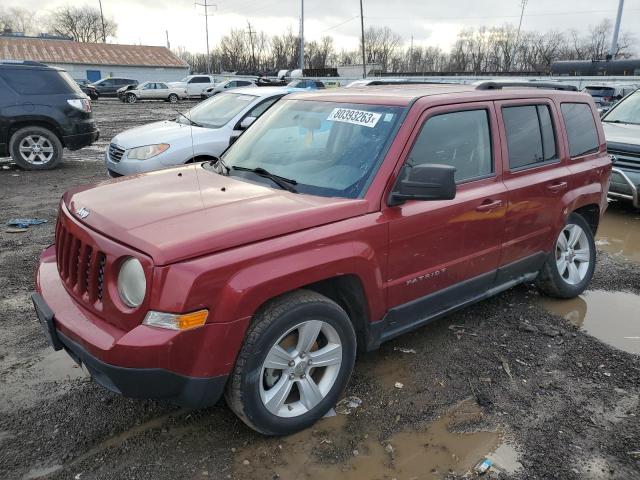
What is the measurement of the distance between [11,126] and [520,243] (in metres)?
9.49

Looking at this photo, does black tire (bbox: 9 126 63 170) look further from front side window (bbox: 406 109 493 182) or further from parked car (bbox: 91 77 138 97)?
parked car (bbox: 91 77 138 97)

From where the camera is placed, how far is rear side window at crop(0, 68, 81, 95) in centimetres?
957

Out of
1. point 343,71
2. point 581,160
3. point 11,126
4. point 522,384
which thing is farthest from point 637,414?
point 343,71

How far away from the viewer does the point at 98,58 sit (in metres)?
53.5

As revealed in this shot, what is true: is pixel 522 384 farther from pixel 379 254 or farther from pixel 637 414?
pixel 379 254

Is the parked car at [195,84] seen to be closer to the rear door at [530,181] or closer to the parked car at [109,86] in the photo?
the parked car at [109,86]

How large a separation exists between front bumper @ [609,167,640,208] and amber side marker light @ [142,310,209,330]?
6.86m

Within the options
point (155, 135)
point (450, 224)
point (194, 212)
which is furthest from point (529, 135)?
point (155, 135)

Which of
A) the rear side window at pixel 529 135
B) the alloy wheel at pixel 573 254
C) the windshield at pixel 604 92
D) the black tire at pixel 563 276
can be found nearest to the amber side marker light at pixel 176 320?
the rear side window at pixel 529 135

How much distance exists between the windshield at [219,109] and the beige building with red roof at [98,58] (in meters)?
48.3

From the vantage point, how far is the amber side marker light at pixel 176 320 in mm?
2291

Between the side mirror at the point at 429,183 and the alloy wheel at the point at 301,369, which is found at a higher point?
the side mirror at the point at 429,183

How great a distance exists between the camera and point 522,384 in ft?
11.3

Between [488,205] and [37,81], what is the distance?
9.47 meters
